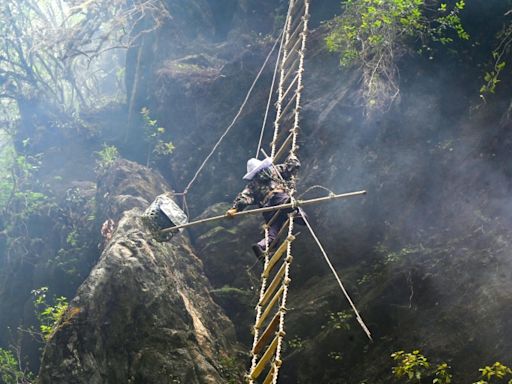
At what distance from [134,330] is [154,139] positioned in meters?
7.65

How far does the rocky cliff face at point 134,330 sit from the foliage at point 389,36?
4609 mm

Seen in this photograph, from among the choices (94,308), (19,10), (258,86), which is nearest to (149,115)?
(258,86)

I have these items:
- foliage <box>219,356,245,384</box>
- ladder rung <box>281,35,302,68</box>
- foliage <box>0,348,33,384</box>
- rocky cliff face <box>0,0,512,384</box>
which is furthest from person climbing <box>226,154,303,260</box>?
foliage <box>0,348,33,384</box>

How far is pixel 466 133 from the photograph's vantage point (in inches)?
341

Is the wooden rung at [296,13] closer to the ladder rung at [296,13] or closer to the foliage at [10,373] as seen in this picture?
the ladder rung at [296,13]

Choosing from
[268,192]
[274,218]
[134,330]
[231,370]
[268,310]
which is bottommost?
[231,370]

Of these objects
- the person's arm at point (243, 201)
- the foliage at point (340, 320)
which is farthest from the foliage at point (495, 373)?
the person's arm at point (243, 201)

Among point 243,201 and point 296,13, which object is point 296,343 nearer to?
point 243,201

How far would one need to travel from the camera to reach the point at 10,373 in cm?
1099

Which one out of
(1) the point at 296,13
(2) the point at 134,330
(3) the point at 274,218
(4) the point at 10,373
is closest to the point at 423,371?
(3) the point at 274,218

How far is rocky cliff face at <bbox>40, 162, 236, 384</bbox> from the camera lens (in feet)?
23.8

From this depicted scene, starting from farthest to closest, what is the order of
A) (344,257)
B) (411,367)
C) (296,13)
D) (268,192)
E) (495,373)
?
(296,13)
(344,257)
(268,192)
(411,367)
(495,373)

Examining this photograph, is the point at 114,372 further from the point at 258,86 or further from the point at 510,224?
the point at 258,86

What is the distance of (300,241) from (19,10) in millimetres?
12612
